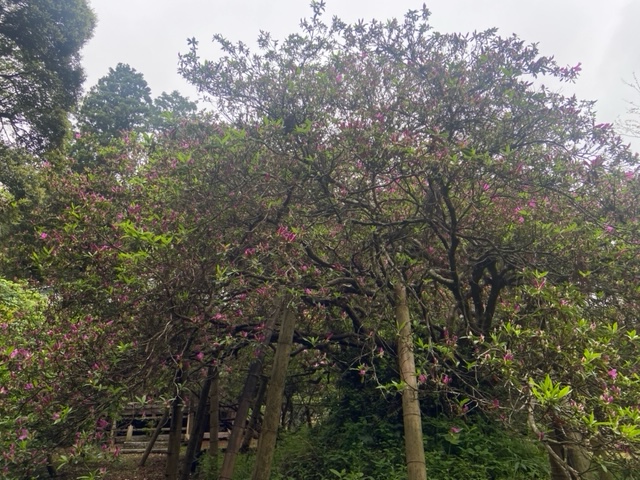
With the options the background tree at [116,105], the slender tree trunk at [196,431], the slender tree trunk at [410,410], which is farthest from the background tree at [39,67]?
the slender tree trunk at [410,410]

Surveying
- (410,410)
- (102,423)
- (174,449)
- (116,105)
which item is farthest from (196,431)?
(116,105)

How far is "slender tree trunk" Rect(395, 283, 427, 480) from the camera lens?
3.77 m

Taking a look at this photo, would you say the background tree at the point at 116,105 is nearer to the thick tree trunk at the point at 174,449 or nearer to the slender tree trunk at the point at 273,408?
the thick tree trunk at the point at 174,449

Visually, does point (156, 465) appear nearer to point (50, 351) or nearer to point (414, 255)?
point (50, 351)

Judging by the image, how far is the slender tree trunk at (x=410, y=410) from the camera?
149 inches

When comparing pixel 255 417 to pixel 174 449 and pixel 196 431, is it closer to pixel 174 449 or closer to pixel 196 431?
pixel 196 431

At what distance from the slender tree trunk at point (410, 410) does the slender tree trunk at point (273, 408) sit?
119 cm

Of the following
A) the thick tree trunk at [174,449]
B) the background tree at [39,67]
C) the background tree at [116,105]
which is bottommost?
the thick tree trunk at [174,449]

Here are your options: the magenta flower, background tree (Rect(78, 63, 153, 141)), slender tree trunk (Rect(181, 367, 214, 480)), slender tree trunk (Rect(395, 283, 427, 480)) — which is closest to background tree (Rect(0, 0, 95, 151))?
background tree (Rect(78, 63, 153, 141))

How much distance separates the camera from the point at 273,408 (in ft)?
14.8

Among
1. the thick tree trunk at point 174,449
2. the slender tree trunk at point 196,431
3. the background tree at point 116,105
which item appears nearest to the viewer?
the thick tree trunk at point 174,449

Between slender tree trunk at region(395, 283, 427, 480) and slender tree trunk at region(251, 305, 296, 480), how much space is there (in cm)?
119

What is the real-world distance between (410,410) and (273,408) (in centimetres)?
140

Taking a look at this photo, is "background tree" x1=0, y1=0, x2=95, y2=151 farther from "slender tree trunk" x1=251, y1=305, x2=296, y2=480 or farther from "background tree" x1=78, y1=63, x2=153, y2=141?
"slender tree trunk" x1=251, y1=305, x2=296, y2=480
